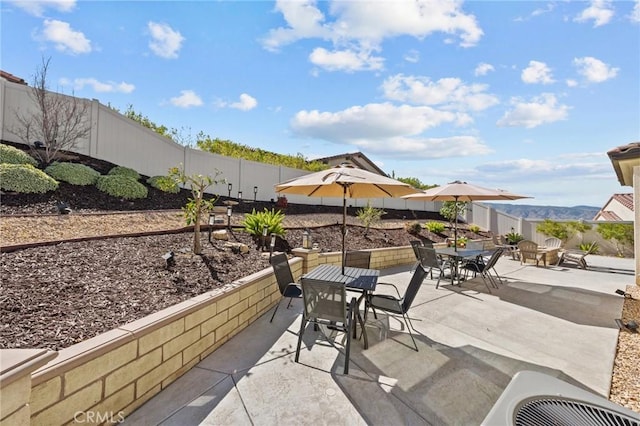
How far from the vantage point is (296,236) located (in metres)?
7.68

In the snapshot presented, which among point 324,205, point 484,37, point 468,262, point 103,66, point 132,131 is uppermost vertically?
point 484,37

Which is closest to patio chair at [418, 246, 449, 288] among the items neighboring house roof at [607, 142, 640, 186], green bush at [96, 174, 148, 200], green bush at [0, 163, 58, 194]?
neighboring house roof at [607, 142, 640, 186]

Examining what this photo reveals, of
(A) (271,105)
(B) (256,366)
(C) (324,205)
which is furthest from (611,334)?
(C) (324,205)

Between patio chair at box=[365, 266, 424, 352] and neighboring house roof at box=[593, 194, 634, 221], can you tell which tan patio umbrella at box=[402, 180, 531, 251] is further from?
neighboring house roof at box=[593, 194, 634, 221]

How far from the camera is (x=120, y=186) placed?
7.95m

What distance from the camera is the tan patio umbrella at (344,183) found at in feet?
13.3

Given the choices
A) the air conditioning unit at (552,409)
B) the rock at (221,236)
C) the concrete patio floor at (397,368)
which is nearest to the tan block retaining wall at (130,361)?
the concrete patio floor at (397,368)

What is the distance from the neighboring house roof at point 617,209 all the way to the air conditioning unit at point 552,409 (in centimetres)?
2469

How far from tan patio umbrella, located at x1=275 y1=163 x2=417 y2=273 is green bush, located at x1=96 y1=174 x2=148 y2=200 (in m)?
5.80

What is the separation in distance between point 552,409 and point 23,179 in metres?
9.13

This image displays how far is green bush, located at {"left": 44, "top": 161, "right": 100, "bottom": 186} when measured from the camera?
7.23m

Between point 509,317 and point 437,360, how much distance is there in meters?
2.23

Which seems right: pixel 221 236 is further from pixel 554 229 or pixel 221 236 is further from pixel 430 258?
pixel 554 229

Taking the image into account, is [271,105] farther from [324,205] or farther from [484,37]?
[484,37]
